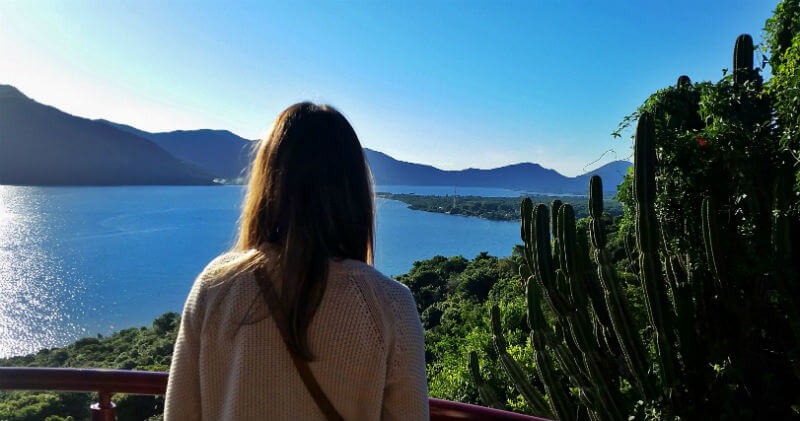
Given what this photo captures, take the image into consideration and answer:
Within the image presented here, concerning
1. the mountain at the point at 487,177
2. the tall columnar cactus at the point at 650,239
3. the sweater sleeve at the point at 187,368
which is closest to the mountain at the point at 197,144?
the mountain at the point at 487,177

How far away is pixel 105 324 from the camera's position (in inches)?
1471

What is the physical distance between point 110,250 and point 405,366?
61.0 meters

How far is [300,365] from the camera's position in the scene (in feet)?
2.13

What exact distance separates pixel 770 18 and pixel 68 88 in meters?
22.5

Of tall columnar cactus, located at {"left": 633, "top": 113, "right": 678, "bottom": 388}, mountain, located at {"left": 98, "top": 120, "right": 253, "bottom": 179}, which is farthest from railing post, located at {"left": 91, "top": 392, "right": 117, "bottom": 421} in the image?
mountain, located at {"left": 98, "top": 120, "right": 253, "bottom": 179}

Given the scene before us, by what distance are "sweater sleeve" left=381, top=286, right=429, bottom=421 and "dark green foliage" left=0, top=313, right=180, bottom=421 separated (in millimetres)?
1113

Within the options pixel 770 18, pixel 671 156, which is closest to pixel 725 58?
Result: pixel 770 18

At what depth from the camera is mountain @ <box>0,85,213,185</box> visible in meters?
61.5

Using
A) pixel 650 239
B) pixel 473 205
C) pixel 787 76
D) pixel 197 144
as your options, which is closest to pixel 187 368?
pixel 650 239

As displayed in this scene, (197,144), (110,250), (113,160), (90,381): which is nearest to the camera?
(90,381)

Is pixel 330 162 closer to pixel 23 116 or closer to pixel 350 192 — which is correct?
pixel 350 192

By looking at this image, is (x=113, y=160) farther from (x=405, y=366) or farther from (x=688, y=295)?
(x=405, y=366)

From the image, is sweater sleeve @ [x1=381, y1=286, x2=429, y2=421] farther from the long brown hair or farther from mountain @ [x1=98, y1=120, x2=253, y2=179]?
mountain @ [x1=98, y1=120, x2=253, y2=179]

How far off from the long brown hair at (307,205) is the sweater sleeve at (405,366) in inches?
4.0
